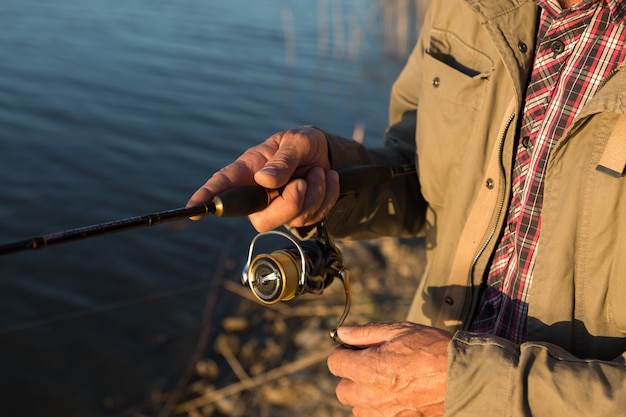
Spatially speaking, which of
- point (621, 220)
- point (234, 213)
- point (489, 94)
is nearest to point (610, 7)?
point (489, 94)

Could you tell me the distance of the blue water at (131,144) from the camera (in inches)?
188

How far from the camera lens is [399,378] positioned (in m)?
1.53

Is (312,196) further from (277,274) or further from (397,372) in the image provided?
(397,372)

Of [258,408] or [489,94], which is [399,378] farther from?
[258,408]

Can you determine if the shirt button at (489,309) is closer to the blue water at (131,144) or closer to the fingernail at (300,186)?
the fingernail at (300,186)

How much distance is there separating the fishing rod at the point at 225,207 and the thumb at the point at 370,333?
383 mm

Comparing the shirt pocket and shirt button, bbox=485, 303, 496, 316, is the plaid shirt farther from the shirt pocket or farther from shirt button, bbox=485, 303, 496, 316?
the shirt pocket

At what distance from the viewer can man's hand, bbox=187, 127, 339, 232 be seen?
176 cm

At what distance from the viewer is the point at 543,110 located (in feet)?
5.73

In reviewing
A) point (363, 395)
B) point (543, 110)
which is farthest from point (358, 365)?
point (543, 110)

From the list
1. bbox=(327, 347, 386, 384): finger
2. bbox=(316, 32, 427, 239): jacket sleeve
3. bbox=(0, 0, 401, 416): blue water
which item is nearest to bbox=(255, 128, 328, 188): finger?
bbox=(316, 32, 427, 239): jacket sleeve

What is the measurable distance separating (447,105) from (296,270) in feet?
2.09

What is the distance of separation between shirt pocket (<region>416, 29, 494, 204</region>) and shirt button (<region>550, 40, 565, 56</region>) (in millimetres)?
173

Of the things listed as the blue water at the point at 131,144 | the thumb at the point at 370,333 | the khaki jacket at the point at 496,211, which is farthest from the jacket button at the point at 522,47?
the blue water at the point at 131,144
